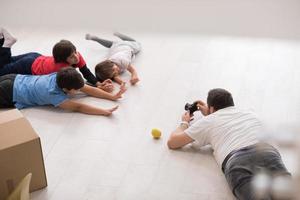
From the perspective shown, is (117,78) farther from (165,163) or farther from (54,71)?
(165,163)

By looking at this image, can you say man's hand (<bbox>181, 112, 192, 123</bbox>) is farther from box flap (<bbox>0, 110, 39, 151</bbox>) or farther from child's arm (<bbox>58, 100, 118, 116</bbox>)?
box flap (<bbox>0, 110, 39, 151</bbox>)

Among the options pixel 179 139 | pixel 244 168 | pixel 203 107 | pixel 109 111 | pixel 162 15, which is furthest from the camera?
pixel 162 15

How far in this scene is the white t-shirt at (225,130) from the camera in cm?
158

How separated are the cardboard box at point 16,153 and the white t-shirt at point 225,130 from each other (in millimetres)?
565

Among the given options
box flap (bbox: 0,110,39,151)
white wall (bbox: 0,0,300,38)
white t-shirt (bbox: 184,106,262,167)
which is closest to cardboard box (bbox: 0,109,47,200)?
box flap (bbox: 0,110,39,151)

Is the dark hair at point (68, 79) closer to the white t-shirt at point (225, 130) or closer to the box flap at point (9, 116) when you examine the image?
the box flap at point (9, 116)

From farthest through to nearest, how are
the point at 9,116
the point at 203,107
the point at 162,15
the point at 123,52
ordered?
the point at 162,15 → the point at 123,52 → the point at 203,107 → the point at 9,116

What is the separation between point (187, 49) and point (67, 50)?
70 centimetres

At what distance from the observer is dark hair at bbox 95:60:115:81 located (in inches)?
87.7

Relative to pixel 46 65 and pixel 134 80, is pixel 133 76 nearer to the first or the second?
pixel 134 80

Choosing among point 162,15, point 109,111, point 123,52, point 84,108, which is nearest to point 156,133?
point 109,111

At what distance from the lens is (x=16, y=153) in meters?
1.46

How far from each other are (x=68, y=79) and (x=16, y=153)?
0.57m

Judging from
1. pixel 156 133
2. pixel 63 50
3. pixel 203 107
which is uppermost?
pixel 63 50
